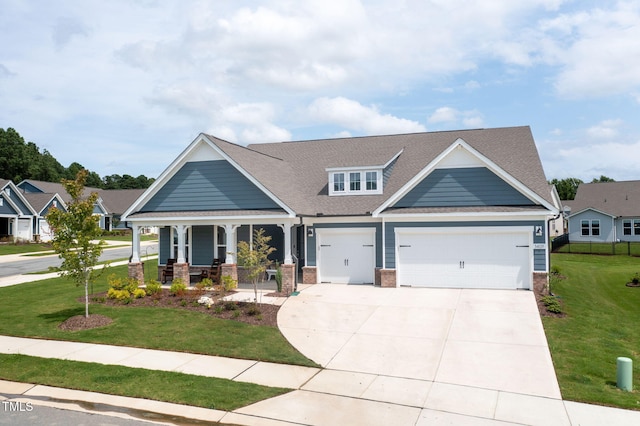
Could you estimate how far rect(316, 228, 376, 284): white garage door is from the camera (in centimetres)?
2070

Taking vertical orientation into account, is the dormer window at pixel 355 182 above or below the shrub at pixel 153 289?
above

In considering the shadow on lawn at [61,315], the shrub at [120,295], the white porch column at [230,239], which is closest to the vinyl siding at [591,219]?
the white porch column at [230,239]

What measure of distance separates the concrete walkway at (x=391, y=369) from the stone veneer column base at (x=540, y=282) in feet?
6.80

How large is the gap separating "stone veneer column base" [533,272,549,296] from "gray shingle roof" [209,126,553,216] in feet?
9.37

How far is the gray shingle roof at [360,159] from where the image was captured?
2075 cm

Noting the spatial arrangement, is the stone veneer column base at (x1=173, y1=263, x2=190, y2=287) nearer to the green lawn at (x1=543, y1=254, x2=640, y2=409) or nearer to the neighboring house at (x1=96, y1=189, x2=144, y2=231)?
the green lawn at (x1=543, y1=254, x2=640, y2=409)

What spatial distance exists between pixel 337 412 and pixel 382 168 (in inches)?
594

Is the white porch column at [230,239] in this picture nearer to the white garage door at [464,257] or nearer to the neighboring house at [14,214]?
the white garage door at [464,257]

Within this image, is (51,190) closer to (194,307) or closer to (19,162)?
(19,162)

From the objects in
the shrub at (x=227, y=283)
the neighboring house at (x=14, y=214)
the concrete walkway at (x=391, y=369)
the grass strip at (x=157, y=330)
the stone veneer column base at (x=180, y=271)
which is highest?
the neighboring house at (x=14, y=214)

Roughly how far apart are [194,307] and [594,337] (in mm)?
11948

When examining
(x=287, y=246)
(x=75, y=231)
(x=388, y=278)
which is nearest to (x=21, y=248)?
(x=75, y=231)

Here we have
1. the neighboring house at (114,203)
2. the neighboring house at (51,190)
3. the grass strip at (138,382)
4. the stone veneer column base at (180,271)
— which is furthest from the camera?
the neighboring house at (114,203)

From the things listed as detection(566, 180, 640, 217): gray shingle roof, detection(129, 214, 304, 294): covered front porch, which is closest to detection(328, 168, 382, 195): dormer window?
detection(129, 214, 304, 294): covered front porch
